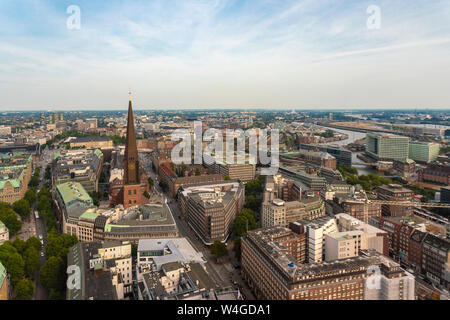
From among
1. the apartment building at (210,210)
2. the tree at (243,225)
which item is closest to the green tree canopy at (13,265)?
the apartment building at (210,210)

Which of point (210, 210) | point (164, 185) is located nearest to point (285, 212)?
point (210, 210)

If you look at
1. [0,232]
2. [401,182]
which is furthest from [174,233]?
[401,182]

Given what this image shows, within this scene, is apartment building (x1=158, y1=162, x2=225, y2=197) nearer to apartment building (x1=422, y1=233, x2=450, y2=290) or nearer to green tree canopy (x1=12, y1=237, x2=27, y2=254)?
green tree canopy (x1=12, y1=237, x2=27, y2=254)

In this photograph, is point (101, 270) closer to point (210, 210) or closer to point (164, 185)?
point (210, 210)

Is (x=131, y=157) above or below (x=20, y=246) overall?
above

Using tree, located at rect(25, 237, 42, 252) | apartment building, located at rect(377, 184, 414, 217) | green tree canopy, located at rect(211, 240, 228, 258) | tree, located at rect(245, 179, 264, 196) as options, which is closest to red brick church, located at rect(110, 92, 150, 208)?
tree, located at rect(25, 237, 42, 252)

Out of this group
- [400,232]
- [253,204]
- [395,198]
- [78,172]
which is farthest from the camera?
[78,172]
